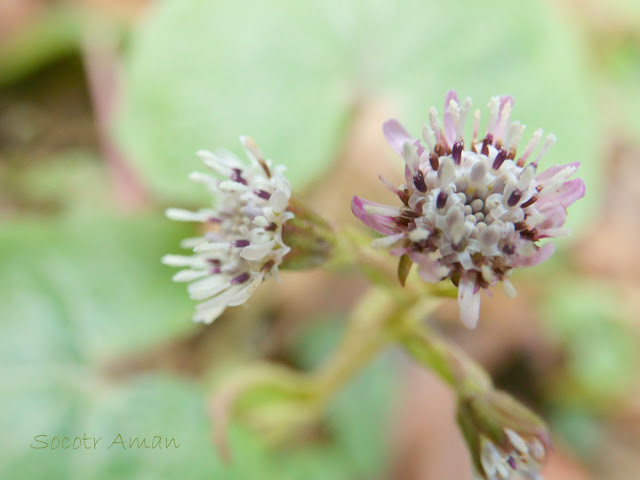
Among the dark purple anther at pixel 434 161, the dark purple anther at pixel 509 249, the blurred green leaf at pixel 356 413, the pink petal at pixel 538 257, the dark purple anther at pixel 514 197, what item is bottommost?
the blurred green leaf at pixel 356 413

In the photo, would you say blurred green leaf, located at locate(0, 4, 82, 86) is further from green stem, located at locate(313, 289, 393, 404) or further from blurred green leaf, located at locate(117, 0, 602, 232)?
green stem, located at locate(313, 289, 393, 404)

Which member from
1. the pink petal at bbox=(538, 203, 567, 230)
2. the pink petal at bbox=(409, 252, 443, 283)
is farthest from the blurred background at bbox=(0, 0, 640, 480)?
the pink petal at bbox=(538, 203, 567, 230)

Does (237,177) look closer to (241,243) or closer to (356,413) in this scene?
(241,243)

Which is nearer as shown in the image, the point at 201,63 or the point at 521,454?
the point at 521,454

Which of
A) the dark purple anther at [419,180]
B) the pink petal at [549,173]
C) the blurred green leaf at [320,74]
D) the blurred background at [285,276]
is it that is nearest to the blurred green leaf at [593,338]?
the blurred background at [285,276]

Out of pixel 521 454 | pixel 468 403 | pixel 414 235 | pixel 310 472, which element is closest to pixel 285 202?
pixel 414 235

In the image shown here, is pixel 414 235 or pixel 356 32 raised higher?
pixel 356 32

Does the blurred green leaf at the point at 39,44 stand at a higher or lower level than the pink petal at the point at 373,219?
higher

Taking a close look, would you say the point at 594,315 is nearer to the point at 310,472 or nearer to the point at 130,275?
the point at 310,472

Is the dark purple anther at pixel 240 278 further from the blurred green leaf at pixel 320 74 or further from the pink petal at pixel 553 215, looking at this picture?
the blurred green leaf at pixel 320 74
